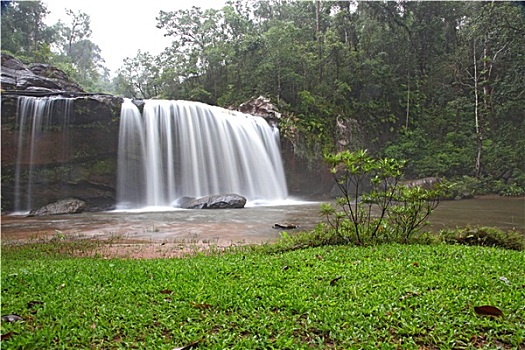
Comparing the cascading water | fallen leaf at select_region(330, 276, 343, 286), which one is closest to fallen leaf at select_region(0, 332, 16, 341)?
fallen leaf at select_region(330, 276, 343, 286)

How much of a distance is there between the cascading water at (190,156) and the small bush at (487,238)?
1303 centimetres

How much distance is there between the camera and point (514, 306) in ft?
8.87

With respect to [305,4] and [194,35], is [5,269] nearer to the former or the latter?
A: [194,35]

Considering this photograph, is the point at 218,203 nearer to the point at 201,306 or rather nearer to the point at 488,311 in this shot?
the point at 201,306

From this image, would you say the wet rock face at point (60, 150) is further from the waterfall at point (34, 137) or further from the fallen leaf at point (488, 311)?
the fallen leaf at point (488, 311)

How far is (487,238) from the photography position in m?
5.59

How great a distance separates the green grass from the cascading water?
12.9 meters

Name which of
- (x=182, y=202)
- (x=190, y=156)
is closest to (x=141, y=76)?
(x=190, y=156)

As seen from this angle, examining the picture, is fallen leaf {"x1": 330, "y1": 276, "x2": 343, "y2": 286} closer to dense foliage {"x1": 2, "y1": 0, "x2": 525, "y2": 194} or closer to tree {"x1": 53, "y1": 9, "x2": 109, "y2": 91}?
dense foliage {"x1": 2, "y1": 0, "x2": 525, "y2": 194}

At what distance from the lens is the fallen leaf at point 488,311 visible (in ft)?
8.51

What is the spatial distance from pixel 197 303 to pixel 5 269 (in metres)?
2.59

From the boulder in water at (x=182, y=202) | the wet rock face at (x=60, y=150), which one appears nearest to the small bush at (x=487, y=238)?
the boulder in water at (x=182, y=202)

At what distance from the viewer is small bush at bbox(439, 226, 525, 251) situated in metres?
5.41

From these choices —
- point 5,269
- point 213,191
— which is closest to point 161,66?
point 213,191
